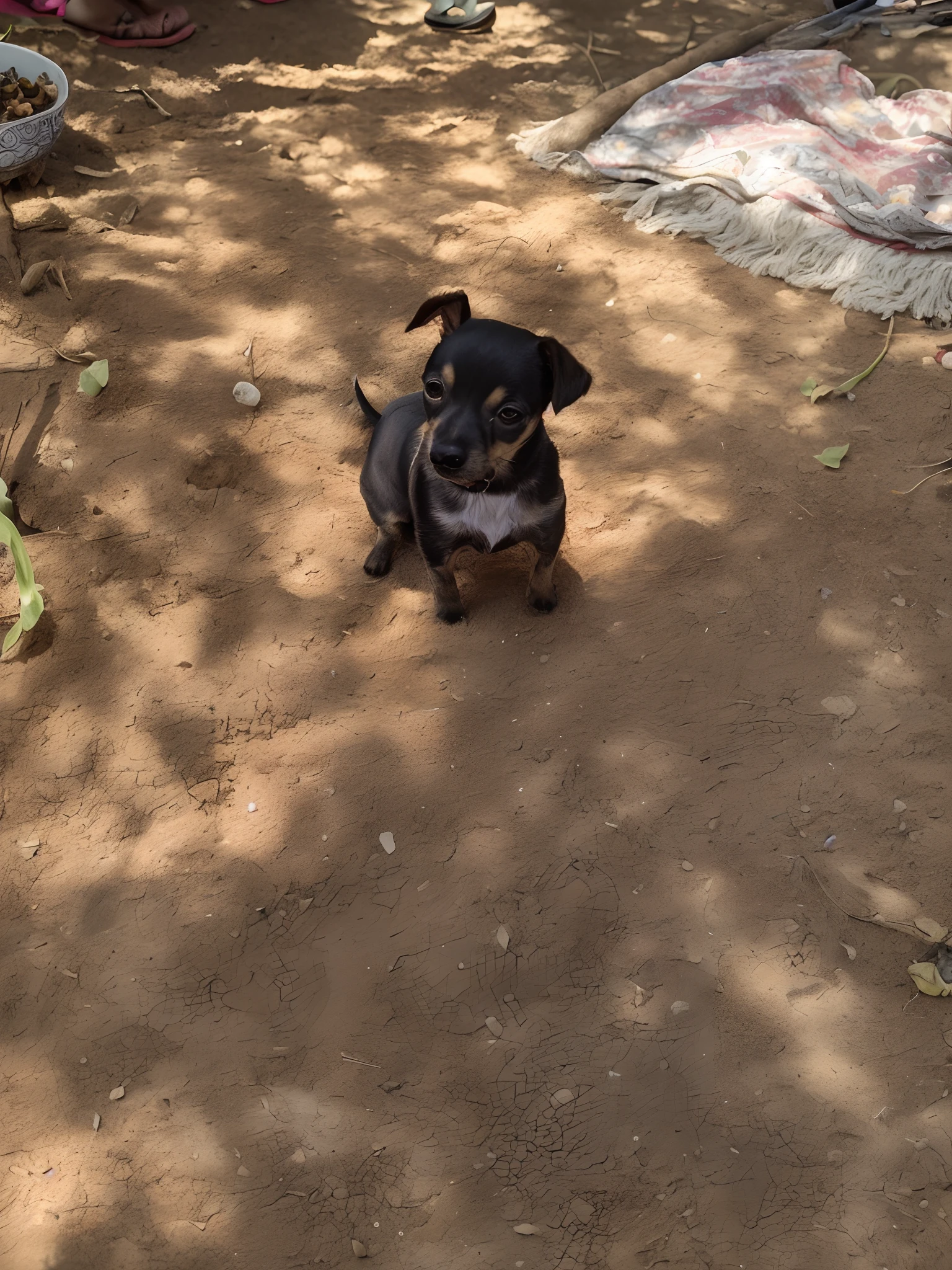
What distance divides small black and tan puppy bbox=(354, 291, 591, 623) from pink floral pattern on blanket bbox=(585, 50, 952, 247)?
2.64 meters

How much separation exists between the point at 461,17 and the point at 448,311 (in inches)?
199

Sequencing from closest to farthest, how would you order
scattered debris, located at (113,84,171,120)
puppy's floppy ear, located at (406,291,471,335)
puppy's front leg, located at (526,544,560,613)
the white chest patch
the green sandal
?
puppy's floppy ear, located at (406,291,471,335)
the white chest patch
puppy's front leg, located at (526,544,560,613)
scattered debris, located at (113,84,171,120)
the green sandal

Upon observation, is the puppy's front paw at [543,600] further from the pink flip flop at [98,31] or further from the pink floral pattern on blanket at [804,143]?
the pink flip flop at [98,31]

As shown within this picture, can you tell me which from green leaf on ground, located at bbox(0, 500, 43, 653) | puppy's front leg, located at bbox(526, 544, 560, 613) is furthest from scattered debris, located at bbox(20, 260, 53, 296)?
puppy's front leg, located at bbox(526, 544, 560, 613)

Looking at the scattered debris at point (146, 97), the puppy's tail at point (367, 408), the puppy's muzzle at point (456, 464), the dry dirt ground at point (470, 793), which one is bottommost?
the dry dirt ground at point (470, 793)

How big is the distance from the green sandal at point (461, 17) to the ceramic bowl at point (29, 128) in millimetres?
2812

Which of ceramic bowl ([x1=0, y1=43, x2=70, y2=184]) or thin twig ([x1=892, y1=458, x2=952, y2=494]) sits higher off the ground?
ceramic bowl ([x1=0, y1=43, x2=70, y2=184])

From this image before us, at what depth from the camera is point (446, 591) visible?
11.1 ft

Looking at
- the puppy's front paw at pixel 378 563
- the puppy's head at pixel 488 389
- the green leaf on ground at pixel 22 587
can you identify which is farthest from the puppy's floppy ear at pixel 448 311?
the green leaf on ground at pixel 22 587

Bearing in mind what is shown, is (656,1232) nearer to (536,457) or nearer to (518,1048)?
(518,1048)

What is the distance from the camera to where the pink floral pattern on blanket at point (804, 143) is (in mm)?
4898

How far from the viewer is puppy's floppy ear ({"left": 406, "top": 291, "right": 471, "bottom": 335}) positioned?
2.93 metres

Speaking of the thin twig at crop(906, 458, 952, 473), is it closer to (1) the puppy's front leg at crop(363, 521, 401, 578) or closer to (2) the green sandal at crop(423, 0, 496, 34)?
(1) the puppy's front leg at crop(363, 521, 401, 578)

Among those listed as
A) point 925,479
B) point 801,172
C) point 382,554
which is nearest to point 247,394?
point 382,554
